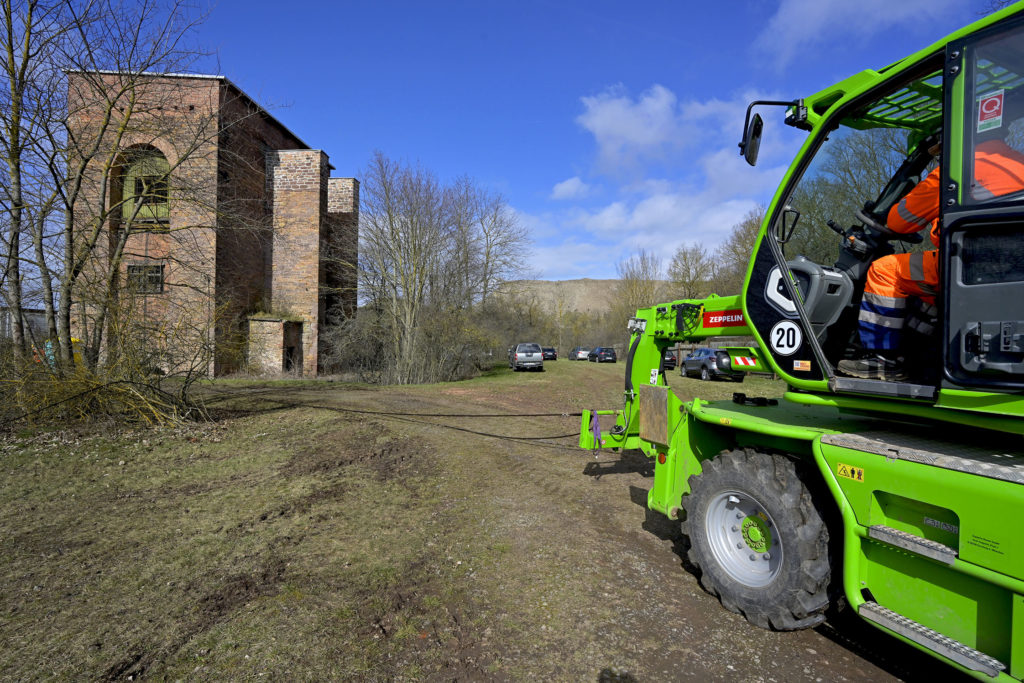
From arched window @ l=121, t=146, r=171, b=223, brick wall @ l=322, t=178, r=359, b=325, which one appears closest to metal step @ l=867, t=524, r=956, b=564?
arched window @ l=121, t=146, r=171, b=223

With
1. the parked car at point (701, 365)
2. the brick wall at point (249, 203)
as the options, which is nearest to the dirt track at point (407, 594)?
the brick wall at point (249, 203)

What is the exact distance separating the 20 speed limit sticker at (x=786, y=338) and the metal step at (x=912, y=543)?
1.26m

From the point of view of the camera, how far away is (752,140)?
3914 mm

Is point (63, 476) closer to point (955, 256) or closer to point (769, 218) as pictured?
point (769, 218)

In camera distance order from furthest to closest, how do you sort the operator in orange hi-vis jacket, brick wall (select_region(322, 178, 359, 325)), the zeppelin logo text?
brick wall (select_region(322, 178, 359, 325))
the zeppelin logo text
the operator in orange hi-vis jacket

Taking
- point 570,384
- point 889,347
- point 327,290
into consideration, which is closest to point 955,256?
point 889,347

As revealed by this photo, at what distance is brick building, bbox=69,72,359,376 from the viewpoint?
383 inches

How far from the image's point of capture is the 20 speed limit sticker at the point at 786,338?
146 inches

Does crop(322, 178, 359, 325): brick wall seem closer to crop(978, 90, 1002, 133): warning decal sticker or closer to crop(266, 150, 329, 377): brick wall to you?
crop(266, 150, 329, 377): brick wall

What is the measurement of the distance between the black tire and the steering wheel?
5.30 feet

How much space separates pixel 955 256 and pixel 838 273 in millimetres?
929

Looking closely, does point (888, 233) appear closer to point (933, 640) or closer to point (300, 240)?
point (933, 640)

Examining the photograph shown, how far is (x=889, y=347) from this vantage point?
10.9ft

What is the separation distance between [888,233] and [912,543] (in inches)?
77.8
